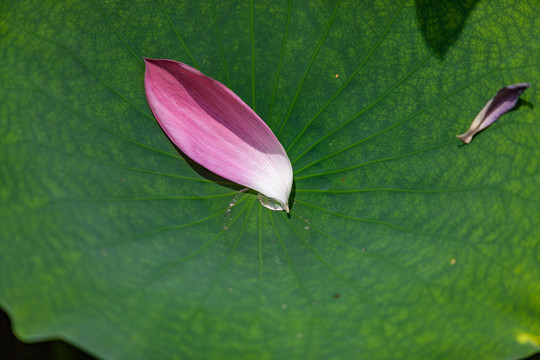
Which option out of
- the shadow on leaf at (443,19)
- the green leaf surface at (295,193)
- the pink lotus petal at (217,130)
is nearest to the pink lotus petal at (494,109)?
the green leaf surface at (295,193)

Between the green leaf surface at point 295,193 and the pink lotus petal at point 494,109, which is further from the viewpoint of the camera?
the pink lotus petal at point 494,109

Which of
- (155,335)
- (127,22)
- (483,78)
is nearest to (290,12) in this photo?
(127,22)

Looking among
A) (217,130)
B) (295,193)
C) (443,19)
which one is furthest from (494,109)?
(217,130)

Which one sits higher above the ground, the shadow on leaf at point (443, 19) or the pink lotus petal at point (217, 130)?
the shadow on leaf at point (443, 19)

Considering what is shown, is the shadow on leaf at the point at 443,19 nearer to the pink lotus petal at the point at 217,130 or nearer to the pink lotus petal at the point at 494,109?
the pink lotus petal at the point at 494,109

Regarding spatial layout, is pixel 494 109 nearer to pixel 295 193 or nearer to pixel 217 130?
pixel 295 193

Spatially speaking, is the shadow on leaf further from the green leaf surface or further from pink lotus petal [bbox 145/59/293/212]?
pink lotus petal [bbox 145/59/293/212]

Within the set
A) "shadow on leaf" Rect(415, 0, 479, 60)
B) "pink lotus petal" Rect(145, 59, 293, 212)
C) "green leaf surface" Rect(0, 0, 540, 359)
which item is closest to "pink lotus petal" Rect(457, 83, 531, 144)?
"green leaf surface" Rect(0, 0, 540, 359)

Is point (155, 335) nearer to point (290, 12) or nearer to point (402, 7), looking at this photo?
point (290, 12)
